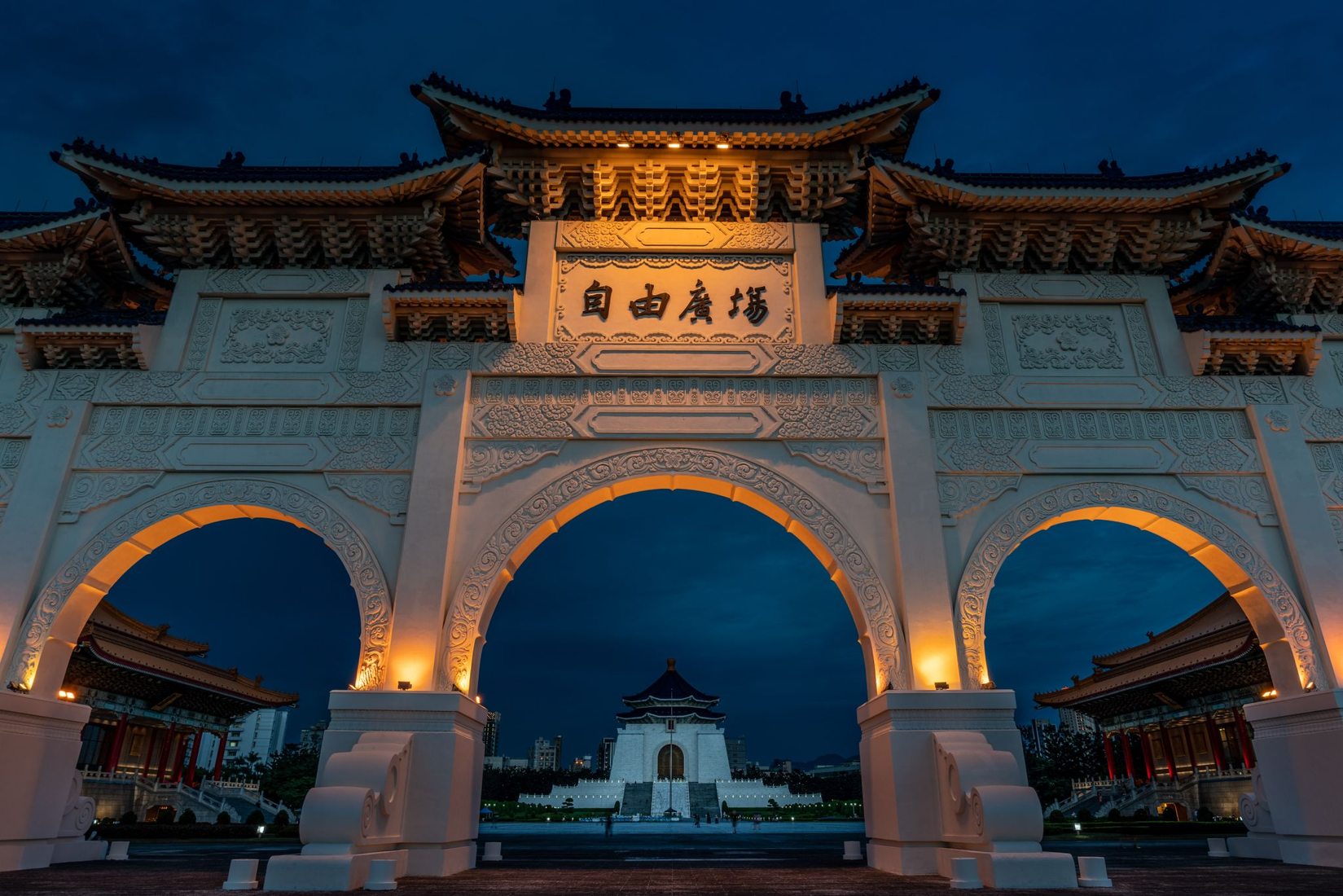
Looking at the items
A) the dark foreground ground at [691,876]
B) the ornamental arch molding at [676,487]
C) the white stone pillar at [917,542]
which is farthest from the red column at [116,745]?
the white stone pillar at [917,542]

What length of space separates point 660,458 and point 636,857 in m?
4.24

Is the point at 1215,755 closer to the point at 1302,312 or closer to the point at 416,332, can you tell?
the point at 1302,312

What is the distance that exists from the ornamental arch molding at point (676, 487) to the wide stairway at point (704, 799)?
25371mm

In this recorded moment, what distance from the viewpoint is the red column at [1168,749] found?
1794 centimetres

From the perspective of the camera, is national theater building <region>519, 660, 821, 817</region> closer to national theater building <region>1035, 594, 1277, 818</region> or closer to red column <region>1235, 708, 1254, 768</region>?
national theater building <region>1035, 594, 1277, 818</region>

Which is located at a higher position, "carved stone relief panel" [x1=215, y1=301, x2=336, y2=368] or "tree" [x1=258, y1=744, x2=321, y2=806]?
"carved stone relief panel" [x1=215, y1=301, x2=336, y2=368]

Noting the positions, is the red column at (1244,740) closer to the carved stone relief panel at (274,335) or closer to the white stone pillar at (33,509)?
the carved stone relief panel at (274,335)

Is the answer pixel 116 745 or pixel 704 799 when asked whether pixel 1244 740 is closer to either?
pixel 704 799

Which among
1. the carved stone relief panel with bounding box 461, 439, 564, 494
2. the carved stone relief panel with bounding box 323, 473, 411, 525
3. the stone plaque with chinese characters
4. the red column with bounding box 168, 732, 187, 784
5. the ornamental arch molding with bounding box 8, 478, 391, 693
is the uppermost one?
the stone plaque with chinese characters

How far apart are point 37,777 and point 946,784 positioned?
734 centimetres

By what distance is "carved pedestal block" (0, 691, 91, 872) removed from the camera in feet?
20.8

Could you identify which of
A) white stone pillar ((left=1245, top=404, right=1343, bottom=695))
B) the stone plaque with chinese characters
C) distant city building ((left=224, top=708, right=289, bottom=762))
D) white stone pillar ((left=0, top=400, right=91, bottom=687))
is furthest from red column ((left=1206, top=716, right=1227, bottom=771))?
distant city building ((left=224, top=708, right=289, bottom=762))

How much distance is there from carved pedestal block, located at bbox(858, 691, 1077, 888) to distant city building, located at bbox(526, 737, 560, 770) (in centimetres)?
10299

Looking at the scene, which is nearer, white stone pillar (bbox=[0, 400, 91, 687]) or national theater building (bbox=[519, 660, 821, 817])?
white stone pillar (bbox=[0, 400, 91, 687])
